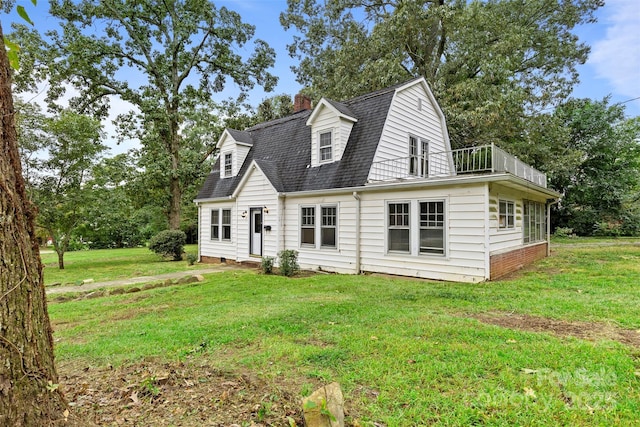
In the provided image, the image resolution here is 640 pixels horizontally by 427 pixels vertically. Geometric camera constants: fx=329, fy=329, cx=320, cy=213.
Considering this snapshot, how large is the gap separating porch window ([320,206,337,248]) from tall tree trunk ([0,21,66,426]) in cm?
911

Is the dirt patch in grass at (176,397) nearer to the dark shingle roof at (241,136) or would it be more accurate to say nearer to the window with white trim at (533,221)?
the window with white trim at (533,221)

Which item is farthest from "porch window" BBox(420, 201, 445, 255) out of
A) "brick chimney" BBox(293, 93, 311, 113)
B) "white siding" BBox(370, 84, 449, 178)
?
"brick chimney" BBox(293, 93, 311, 113)

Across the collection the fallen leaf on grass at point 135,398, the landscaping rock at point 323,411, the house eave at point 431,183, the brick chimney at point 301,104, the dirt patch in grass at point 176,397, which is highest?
the brick chimney at point 301,104

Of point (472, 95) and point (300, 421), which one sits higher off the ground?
point (472, 95)

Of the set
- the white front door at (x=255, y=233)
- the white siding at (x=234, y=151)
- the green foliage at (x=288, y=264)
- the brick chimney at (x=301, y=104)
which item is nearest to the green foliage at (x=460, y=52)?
the brick chimney at (x=301, y=104)

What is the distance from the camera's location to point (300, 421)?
101 inches

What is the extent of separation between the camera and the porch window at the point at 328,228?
36.5 feet

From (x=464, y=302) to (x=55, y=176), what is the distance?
1629 cm

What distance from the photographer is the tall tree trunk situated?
1961mm

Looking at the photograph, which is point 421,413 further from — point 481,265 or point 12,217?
point 481,265

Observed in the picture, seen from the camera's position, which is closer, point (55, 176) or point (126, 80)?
point (55, 176)

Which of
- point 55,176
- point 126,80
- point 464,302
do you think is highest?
point 126,80

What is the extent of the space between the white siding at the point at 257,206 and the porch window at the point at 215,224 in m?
1.78

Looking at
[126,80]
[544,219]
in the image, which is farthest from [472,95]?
[126,80]
